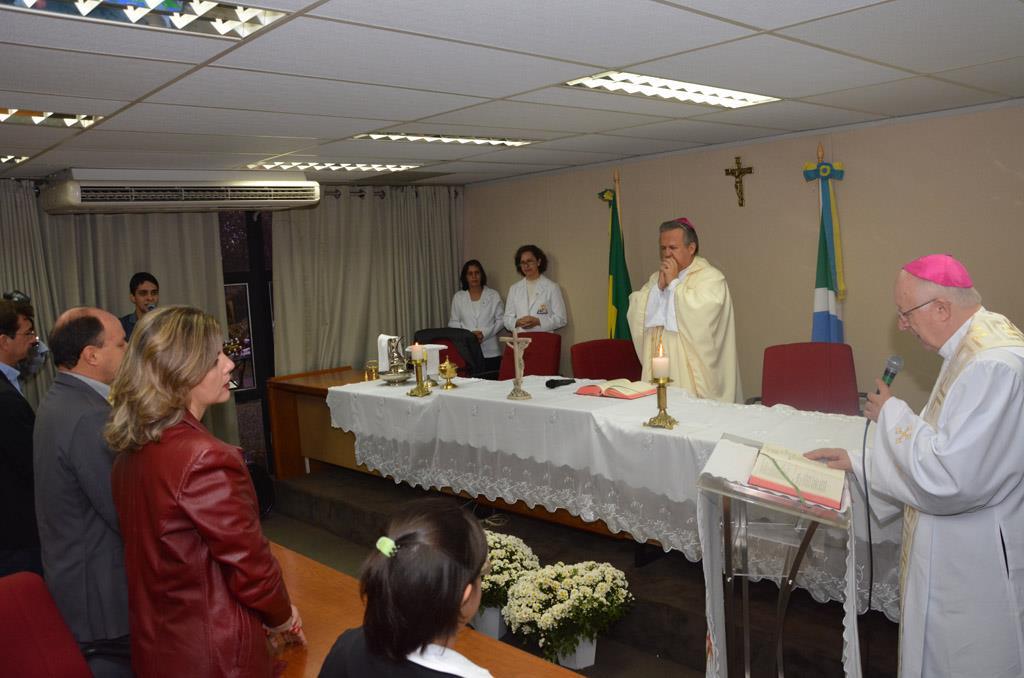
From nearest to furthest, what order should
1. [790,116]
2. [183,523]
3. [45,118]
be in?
[183,523] < [45,118] < [790,116]

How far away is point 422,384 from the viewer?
4895mm

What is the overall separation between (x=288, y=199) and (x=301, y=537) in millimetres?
2367

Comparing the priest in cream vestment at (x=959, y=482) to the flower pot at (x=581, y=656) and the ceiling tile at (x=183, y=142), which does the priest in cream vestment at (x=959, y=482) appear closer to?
the flower pot at (x=581, y=656)

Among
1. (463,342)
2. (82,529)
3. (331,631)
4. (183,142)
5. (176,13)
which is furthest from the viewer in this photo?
(463,342)

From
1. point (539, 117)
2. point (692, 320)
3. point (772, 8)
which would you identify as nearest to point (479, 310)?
point (692, 320)

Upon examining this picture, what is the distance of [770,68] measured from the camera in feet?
11.0

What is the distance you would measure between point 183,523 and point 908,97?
13.4ft

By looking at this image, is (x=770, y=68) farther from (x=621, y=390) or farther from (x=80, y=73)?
(x=80, y=73)

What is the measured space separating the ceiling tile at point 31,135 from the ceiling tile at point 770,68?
2.63 meters

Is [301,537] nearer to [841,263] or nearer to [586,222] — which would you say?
[586,222]

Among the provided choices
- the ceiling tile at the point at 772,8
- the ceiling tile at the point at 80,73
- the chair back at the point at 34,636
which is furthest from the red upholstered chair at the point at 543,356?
the chair back at the point at 34,636

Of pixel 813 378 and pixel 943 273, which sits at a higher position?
pixel 943 273

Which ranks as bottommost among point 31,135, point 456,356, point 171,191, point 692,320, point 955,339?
point 456,356

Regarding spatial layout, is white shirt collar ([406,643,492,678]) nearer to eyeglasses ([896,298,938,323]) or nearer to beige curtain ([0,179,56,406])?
eyeglasses ([896,298,938,323])
